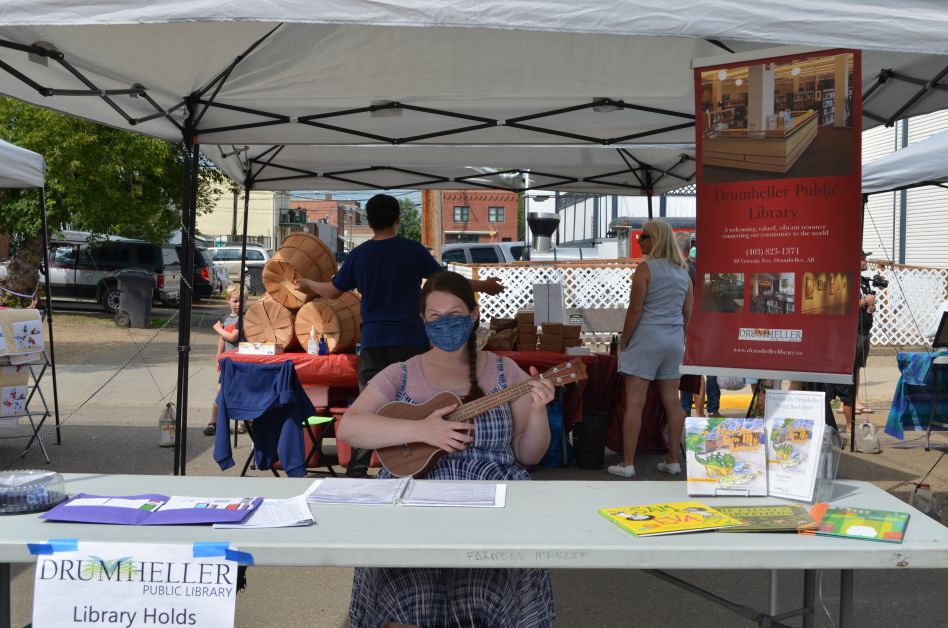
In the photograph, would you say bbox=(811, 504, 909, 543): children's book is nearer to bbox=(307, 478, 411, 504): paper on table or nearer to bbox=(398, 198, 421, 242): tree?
bbox=(307, 478, 411, 504): paper on table

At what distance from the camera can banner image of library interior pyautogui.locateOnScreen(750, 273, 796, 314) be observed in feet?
10.9

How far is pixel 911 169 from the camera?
6.95 meters

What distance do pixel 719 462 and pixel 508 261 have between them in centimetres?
1527

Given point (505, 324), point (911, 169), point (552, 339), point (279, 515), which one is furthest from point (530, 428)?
point (911, 169)

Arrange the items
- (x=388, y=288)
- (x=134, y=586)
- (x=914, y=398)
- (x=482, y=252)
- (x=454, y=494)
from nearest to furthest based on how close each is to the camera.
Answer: (x=134, y=586) < (x=454, y=494) < (x=388, y=288) < (x=914, y=398) < (x=482, y=252)

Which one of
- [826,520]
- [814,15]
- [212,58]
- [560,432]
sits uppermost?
[212,58]

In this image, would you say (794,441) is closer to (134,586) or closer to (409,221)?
(134,586)

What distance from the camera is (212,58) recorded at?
15.1 feet

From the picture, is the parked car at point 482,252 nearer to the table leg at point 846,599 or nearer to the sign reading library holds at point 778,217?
the sign reading library holds at point 778,217

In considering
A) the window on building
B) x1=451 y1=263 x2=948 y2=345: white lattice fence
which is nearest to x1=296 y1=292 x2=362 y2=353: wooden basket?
x1=451 y1=263 x2=948 y2=345: white lattice fence

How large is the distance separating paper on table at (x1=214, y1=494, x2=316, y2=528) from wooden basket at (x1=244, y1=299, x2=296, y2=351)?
147 inches

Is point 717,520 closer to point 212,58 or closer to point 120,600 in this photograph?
point 120,600

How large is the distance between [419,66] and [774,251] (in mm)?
2238

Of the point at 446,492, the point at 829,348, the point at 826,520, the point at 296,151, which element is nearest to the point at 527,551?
the point at 446,492
